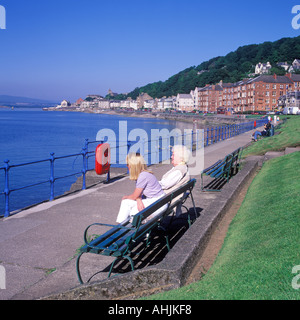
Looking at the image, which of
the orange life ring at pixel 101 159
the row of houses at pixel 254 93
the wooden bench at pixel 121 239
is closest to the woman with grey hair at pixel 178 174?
the wooden bench at pixel 121 239

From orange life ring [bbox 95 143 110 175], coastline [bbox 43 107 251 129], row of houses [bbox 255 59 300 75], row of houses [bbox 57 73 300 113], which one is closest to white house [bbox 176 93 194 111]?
coastline [bbox 43 107 251 129]

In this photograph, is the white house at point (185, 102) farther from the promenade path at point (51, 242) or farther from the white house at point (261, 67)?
the promenade path at point (51, 242)

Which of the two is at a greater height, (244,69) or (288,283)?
(244,69)

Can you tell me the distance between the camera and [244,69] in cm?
19462

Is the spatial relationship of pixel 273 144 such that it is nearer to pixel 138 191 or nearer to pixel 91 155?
pixel 91 155

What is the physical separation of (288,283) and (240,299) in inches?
20.3

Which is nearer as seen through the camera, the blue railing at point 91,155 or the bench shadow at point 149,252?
the bench shadow at point 149,252

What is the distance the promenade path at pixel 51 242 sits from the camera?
4.50m

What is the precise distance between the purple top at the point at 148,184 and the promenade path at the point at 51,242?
1137mm

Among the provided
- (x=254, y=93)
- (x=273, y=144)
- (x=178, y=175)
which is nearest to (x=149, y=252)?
(x=178, y=175)

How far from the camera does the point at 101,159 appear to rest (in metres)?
11.0

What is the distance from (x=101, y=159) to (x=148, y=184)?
5.52 meters
